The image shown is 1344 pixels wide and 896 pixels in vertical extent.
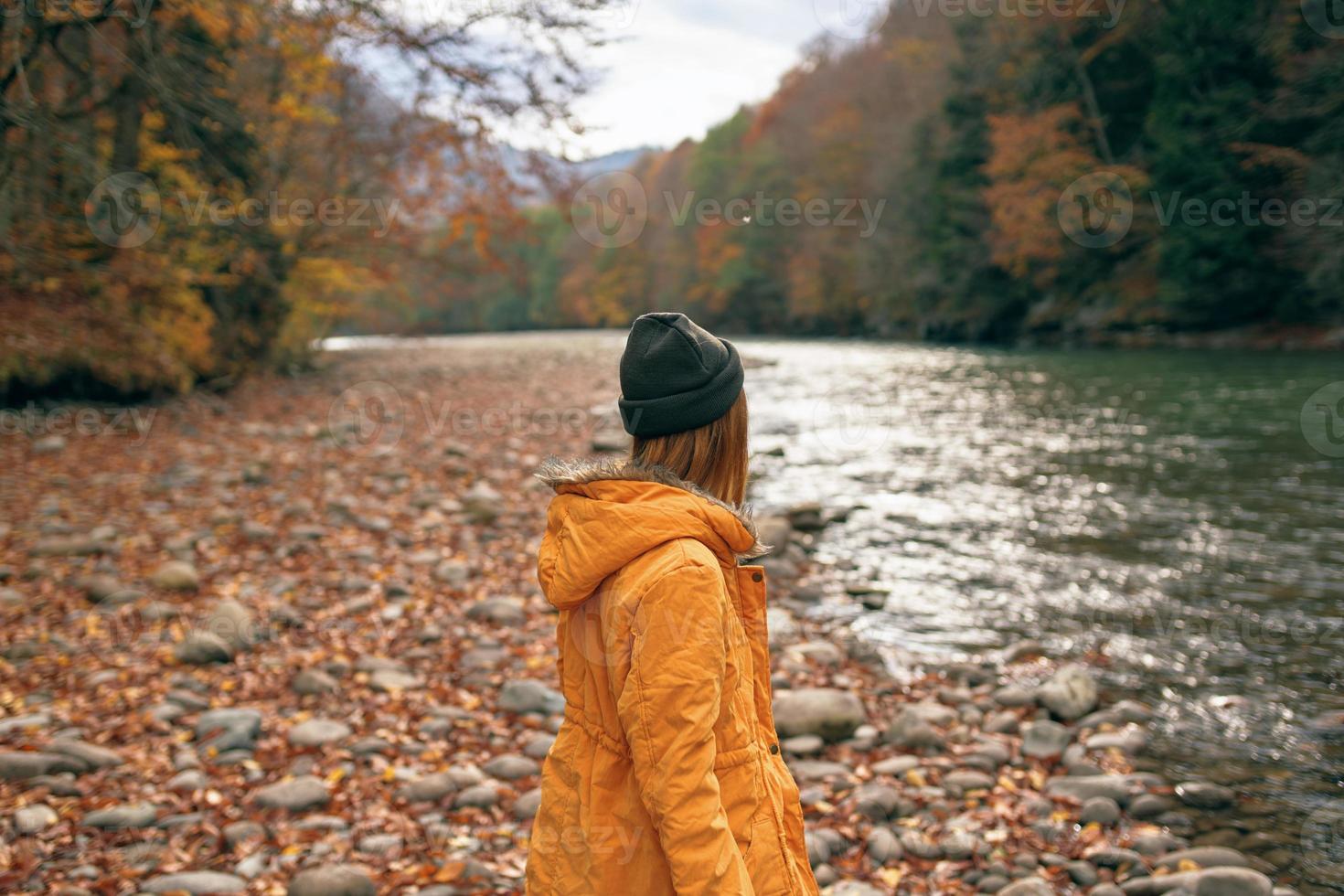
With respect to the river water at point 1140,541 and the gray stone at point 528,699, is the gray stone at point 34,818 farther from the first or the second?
the river water at point 1140,541

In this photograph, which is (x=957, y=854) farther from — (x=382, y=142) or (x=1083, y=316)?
(x=1083, y=316)

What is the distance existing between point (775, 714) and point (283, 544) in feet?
14.2

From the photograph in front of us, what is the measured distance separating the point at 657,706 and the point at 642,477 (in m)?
0.44

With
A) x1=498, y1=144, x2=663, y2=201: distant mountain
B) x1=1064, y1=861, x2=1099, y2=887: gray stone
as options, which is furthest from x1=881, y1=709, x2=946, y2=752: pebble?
x1=498, y1=144, x2=663, y2=201: distant mountain

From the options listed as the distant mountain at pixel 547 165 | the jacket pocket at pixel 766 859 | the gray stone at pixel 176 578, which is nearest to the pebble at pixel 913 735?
the jacket pocket at pixel 766 859

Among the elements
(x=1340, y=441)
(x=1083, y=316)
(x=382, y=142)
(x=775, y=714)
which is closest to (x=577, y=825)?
(x=775, y=714)

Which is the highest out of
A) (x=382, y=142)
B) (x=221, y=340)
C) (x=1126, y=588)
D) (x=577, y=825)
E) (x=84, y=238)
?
(x=382, y=142)

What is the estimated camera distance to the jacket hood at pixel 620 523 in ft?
5.43

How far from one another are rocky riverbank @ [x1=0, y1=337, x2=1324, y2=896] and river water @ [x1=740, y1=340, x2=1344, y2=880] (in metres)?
0.38

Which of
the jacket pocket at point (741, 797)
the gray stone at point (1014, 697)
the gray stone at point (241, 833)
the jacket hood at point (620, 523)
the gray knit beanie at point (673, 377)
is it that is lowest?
the gray stone at point (241, 833)

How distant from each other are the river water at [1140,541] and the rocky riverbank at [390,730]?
0.38 meters

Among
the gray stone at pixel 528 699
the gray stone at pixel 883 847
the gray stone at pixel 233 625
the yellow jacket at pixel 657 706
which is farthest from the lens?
the gray stone at pixel 233 625

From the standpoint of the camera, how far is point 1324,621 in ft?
18.1

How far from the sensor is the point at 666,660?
1.60m
